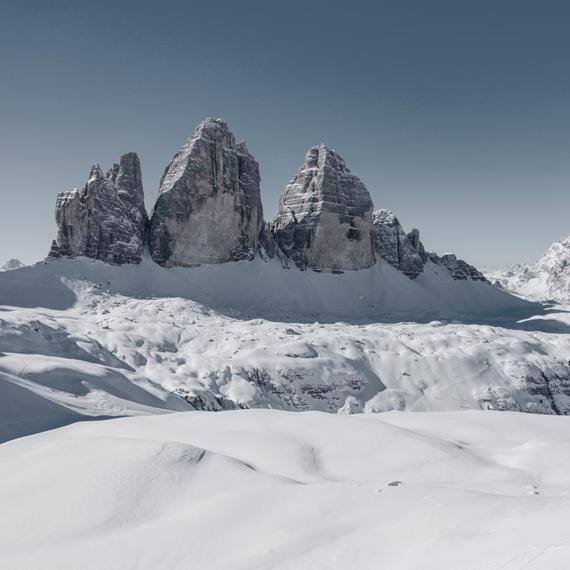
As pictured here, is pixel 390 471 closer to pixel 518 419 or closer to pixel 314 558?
pixel 314 558

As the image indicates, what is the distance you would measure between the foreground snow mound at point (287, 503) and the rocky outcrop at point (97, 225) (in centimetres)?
5967

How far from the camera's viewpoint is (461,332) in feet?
176

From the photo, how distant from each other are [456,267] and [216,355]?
8026 centimetres

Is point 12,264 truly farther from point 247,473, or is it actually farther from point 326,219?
point 247,473

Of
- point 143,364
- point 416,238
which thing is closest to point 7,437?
point 143,364

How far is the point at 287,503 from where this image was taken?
6199 mm

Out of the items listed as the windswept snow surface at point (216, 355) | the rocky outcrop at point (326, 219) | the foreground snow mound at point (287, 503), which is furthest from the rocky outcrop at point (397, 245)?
the foreground snow mound at point (287, 503)

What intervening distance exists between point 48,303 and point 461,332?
51.5 metres

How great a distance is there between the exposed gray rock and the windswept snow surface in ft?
108

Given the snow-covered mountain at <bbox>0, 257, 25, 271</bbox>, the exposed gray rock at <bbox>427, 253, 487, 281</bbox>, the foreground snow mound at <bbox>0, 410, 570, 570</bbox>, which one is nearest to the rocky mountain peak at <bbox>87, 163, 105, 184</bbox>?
the foreground snow mound at <bbox>0, 410, 570, 570</bbox>

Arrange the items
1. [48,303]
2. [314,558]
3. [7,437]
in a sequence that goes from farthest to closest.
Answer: [48,303]
[7,437]
[314,558]

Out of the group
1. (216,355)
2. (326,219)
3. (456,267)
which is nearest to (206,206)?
(326,219)

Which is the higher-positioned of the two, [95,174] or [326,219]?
[95,174]

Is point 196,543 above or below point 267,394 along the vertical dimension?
above
